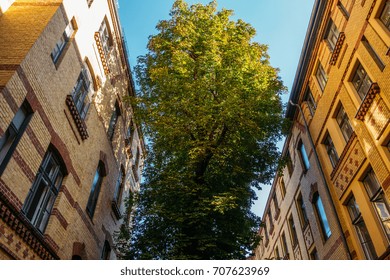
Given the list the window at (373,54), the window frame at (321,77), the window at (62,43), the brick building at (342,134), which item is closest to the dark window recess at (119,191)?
the window at (62,43)

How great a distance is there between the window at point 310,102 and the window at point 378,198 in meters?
5.22

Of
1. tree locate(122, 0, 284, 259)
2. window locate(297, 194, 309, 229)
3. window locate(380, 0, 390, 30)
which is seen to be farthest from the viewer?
window locate(297, 194, 309, 229)

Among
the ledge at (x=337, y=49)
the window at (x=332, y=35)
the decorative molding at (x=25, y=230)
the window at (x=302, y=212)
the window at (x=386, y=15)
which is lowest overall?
the decorative molding at (x=25, y=230)

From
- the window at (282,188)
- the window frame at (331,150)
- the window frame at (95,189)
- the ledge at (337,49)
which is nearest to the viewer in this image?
the ledge at (337,49)

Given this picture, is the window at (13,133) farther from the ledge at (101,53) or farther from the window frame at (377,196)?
the window frame at (377,196)

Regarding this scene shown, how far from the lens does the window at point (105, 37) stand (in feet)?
43.2

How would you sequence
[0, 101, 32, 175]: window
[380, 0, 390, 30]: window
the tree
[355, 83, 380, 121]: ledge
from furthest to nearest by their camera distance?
the tree < [355, 83, 380, 121]: ledge < [380, 0, 390, 30]: window < [0, 101, 32, 175]: window

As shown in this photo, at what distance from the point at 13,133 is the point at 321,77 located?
12.9 metres

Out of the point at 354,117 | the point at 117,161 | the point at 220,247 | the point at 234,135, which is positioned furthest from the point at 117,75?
the point at 354,117

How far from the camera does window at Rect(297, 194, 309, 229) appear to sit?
15867 millimetres

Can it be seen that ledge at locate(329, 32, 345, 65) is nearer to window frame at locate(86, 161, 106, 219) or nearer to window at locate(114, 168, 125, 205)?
window frame at locate(86, 161, 106, 219)

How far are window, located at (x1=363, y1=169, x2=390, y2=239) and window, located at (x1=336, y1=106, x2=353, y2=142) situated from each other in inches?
71.0

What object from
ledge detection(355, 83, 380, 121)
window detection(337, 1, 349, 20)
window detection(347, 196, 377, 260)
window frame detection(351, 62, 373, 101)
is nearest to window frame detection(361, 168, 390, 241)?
window detection(347, 196, 377, 260)

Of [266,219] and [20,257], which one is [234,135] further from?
[266,219]
